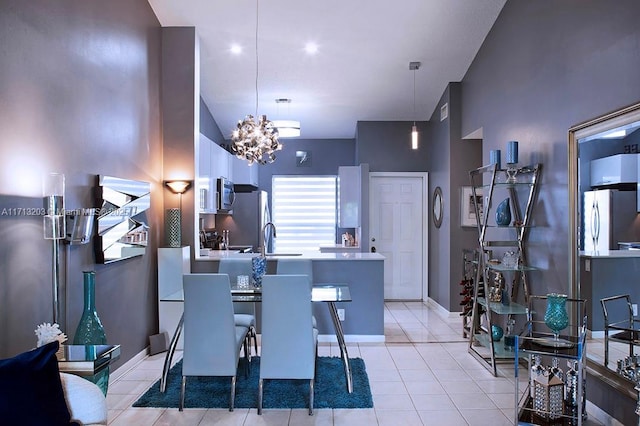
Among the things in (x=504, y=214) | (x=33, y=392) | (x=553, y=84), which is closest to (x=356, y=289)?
(x=504, y=214)

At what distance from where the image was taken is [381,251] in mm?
6934

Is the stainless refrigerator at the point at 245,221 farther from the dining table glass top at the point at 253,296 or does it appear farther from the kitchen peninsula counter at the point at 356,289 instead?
the dining table glass top at the point at 253,296

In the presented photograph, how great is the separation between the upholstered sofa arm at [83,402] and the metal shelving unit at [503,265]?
3038 millimetres

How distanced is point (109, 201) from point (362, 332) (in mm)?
2793

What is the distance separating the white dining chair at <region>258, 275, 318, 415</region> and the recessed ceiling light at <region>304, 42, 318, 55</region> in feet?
9.71

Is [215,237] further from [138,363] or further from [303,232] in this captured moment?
[138,363]

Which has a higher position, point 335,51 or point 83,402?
point 335,51

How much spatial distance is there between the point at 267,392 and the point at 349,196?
155 inches

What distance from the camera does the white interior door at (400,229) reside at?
6.93 meters

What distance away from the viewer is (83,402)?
77.4 inches

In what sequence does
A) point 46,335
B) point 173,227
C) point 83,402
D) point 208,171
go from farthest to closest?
point 208,171 → point 173,227 → point 46,335 → point 83,402

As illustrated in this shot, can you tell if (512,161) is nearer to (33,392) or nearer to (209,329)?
(209,329)

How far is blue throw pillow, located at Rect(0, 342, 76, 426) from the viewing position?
171cm

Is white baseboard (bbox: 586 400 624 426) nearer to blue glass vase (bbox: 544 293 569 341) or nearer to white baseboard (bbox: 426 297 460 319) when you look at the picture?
blue glass vase (bbox: 544 293 569 341)
